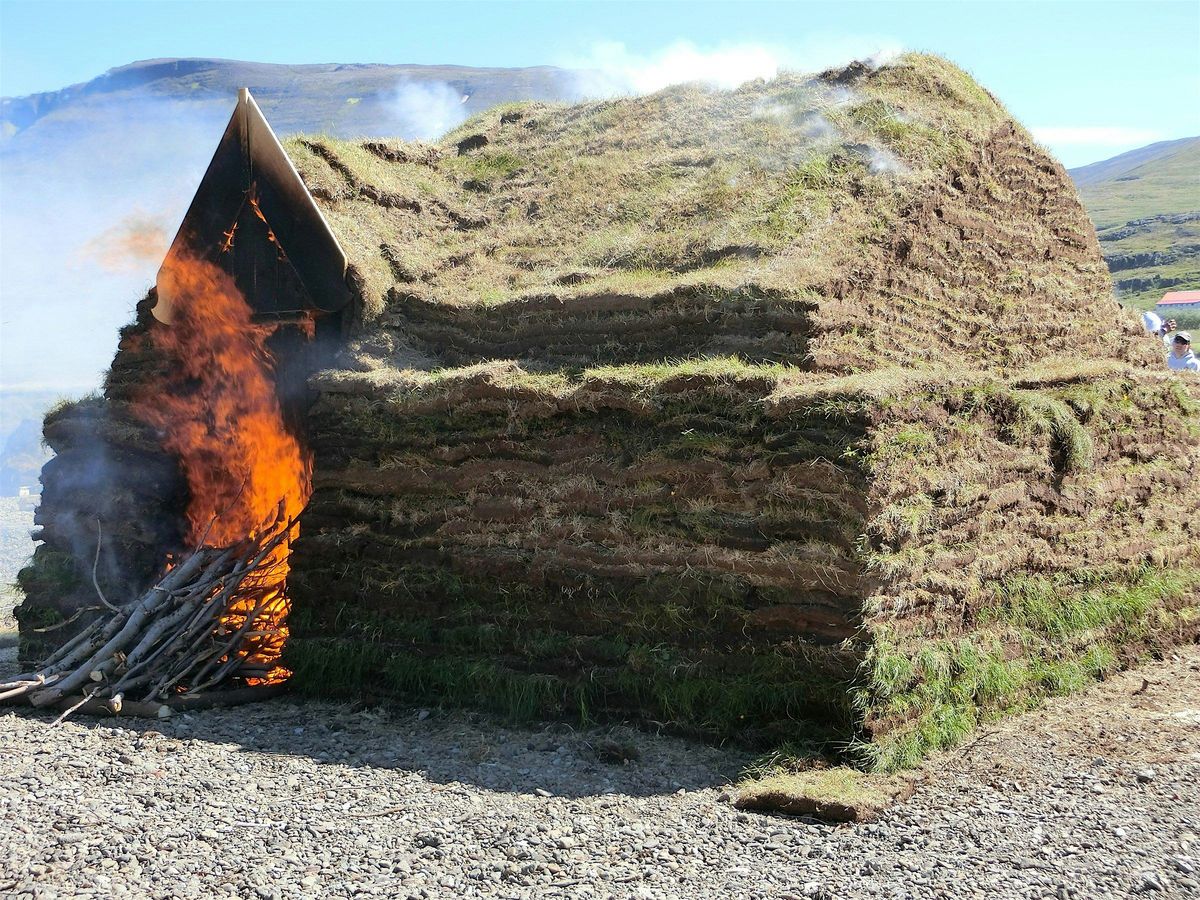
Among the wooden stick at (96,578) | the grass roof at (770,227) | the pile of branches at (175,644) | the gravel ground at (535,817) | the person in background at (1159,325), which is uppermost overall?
the grass roof at (770,227)

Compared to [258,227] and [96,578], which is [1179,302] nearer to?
[258,227]

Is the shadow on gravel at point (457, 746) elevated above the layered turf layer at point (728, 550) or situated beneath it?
situated beneath

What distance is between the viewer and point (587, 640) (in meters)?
8.31

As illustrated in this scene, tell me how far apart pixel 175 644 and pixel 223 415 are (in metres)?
2.36

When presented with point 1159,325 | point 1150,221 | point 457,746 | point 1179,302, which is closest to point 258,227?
point 457,746

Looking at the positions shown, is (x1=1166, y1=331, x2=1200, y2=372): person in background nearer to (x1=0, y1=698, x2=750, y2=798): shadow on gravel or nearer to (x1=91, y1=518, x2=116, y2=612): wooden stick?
(x1=0, y1=698, x2=750, y2=798): shadow on gravel

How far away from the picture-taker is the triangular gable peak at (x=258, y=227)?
10.2 metres

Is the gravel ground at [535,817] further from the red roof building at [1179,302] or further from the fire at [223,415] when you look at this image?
the red roof building at [1179,302]

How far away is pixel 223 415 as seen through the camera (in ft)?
34.7

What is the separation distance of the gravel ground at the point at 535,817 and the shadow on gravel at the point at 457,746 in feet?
0.08

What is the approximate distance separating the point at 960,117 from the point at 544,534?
6.26m

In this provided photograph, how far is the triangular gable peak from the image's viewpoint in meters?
10.2

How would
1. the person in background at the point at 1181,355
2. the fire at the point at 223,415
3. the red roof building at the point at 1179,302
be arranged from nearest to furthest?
the fire at the point at 223,415 → the person in background at the point at 1181,355 → the red roof building at the point at 1179,302

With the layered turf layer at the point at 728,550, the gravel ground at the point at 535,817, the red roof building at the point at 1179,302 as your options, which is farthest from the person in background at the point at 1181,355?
the red roof building at the point at 1179,302
